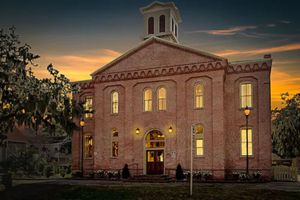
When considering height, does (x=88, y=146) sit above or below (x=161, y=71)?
below

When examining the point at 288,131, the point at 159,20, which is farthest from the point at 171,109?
the point at 288,131

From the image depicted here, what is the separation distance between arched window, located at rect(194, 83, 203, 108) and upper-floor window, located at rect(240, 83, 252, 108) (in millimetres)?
3130

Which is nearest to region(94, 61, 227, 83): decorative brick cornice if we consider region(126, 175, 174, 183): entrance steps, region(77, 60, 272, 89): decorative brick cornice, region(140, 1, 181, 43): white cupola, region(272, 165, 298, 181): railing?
region(77, 60, 272, 89): decorative brick cornice

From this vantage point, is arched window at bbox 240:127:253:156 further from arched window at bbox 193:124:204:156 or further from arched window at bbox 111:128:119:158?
arched window at bbox 111:128:119:158

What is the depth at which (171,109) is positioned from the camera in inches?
1221

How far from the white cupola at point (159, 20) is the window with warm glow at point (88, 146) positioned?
35.4ft

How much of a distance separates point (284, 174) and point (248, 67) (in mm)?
8798

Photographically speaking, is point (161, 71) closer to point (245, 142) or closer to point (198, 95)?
point (198, 95)

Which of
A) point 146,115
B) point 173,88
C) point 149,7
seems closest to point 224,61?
point 173,88

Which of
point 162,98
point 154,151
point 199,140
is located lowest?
point 154,151

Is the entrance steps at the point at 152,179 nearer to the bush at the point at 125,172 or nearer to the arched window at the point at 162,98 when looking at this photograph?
the bush at the point at 125,172

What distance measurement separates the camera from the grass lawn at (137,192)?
67.9 ft

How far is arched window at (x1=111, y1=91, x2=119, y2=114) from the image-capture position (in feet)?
111

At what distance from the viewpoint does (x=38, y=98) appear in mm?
22109
